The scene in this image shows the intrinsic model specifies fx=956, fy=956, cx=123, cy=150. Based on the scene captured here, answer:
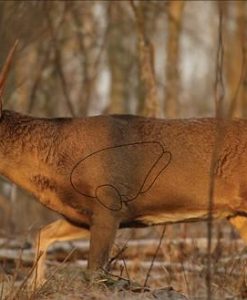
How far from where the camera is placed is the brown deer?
7.52 meters

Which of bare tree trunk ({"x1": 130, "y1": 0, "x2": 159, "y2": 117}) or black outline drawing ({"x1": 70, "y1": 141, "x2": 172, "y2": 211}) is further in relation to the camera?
bare tree trunk ({"x1": 130, "y1": 0, "x2": 159, "y2": 117})

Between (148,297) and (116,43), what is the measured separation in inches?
611

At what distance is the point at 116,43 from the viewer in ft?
69.4

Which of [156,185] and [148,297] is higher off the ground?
[156,185]

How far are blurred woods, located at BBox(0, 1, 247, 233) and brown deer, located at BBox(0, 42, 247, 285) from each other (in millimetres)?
842

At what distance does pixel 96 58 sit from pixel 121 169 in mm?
8742

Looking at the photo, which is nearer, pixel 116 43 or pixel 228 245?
pixel 228 245

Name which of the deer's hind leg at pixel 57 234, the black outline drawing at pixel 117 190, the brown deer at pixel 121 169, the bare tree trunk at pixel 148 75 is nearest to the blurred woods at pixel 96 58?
the bare tree trunk at pixel 148 75

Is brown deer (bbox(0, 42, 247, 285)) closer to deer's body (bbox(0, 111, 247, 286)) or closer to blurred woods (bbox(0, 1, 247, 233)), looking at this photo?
deer's body (bbox(0, 111, 247, 286))

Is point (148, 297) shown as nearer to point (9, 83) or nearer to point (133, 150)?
point (133, 150)

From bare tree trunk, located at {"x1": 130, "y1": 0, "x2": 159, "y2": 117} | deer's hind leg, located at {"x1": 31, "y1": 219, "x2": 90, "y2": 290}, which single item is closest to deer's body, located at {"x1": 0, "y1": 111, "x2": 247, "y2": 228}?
deer's hind leg, located at {"x1": 31, "y1": 219, "x2": 90, "y2": 290}

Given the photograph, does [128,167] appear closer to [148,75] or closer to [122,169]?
[122,169]

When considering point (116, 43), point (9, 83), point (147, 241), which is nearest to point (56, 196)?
point (147, 241)

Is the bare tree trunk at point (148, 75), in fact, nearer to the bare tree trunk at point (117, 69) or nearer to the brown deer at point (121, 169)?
the brown deer at point (121, 169)
